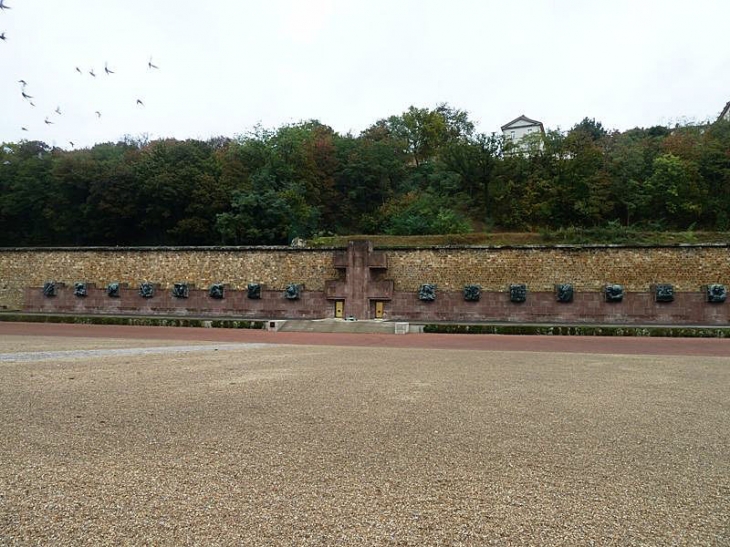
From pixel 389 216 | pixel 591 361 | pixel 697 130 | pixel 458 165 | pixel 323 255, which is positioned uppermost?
pixel 697 130

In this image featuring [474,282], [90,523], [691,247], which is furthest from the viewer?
[474,282]

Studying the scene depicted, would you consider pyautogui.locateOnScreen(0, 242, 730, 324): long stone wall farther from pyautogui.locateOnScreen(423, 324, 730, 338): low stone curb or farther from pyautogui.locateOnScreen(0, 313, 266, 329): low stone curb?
pyautogui.locateOnScreen(423, 324, 730, 338): low stone curb

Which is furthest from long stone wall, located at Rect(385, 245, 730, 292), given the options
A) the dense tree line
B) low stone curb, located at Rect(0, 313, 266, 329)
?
the dense tree line

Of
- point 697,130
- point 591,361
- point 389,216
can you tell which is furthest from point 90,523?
point 697,130

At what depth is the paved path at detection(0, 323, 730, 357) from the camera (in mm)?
14984

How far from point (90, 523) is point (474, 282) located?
22.7 meters

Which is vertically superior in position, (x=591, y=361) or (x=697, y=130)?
(x=697, y=130)

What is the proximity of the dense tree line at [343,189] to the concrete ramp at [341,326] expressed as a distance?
17.6 metres

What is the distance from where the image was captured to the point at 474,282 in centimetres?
2481

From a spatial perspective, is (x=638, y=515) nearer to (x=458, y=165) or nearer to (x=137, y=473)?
(x=137, y=473)

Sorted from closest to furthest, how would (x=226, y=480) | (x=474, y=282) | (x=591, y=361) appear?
(x=226, y=480) → (x=591, y=361) → (x=474, y=282)

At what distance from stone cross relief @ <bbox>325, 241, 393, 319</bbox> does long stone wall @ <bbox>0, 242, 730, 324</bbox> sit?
1.9 inches

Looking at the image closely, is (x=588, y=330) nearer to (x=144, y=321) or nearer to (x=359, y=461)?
(x=359, y=461)

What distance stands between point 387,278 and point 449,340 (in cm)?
832
